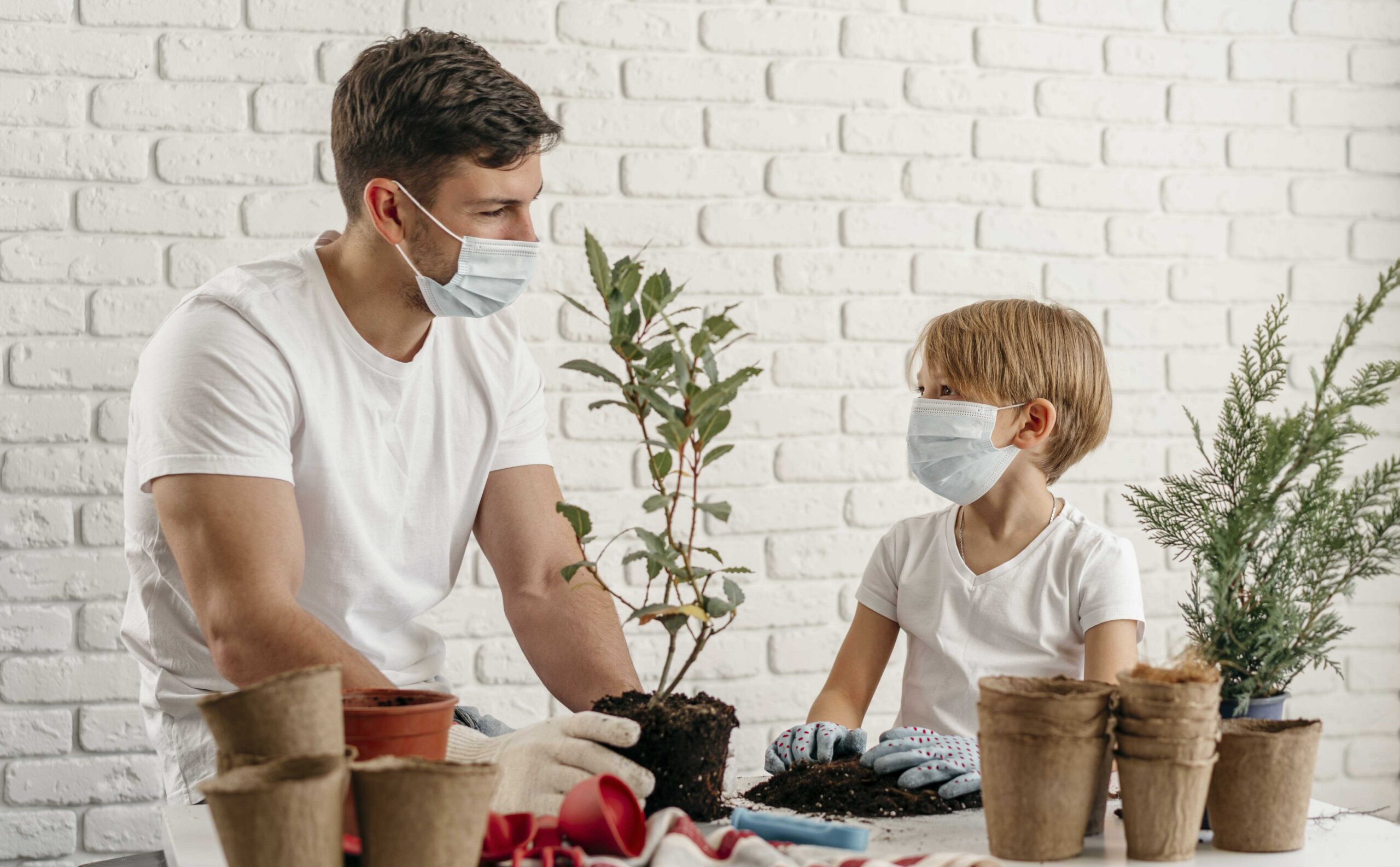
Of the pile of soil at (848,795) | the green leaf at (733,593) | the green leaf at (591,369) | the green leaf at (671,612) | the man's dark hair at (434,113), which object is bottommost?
the pile of soil at (848,795)

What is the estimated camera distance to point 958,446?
66.9 inches

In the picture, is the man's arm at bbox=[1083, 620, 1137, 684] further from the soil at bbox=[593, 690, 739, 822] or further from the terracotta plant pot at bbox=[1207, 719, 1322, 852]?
the soil at bbox=[593, 690, 739, 822]

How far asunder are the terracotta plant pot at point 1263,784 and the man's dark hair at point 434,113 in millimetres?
1150

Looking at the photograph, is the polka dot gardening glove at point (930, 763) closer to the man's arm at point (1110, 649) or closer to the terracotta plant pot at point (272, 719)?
the man's arm at point (1110, 649)

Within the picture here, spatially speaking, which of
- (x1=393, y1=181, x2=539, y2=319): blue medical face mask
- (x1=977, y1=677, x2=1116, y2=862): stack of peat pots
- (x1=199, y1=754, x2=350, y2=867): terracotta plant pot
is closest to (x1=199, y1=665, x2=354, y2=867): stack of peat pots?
(x1=199, y1=754, x2=350, y2=867): terracotta plant pot

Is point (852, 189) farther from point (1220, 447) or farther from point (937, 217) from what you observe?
point (1220, 447)

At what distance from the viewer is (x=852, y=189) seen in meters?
2.40

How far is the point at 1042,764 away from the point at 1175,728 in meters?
0.11

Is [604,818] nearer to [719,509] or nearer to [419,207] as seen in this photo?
[719,509]

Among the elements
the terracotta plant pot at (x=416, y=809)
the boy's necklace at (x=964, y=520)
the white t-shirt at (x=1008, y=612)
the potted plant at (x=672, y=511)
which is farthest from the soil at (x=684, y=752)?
the boy's necklace at (x=964, y=520)

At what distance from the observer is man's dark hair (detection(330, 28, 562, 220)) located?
1.63m

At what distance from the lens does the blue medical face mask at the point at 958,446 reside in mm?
1698

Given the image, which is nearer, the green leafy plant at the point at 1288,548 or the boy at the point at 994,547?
the green leafy plant at the point at 1288,548

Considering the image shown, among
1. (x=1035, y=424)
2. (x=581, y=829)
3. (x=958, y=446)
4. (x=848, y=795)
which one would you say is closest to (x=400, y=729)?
(x=581, y=829)
